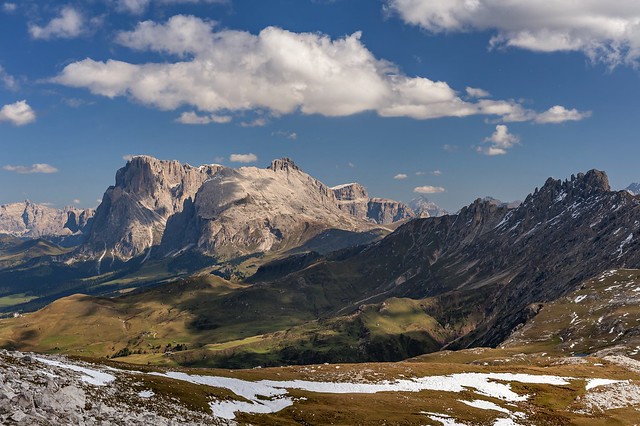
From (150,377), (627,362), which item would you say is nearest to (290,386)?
(150,377)

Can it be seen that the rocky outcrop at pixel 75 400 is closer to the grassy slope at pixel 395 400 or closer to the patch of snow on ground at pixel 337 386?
the grassy slope at pixel 395 400

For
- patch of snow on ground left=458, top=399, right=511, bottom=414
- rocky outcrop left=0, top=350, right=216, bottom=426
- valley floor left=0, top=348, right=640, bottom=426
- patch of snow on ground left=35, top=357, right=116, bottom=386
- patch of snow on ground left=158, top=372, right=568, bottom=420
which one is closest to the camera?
Result: rocky outcrop left=0, top=350, right=216, bottom=426

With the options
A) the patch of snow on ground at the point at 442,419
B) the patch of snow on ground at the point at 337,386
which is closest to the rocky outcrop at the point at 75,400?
the patch of snow on ground at the point at 337,386

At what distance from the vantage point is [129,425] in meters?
55.6

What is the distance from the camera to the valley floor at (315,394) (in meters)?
58.4

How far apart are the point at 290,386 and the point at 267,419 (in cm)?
3350

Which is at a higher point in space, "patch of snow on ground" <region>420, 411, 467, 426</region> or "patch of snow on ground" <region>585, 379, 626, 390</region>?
"patch of snow on ground" <region>420, 411, 467, 426</region>

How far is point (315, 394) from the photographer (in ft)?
343

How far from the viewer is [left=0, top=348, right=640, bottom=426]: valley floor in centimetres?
5838

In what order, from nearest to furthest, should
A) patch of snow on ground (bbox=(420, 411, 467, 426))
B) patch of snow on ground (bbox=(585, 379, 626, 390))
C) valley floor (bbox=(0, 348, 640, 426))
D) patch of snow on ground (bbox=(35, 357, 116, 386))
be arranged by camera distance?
1. valley floor (bbox=(0, 348, 640, 426))
2. patch of snow on ground (bbox=(35, 357, 116, 386))
3. patch of snow on ground (bbox=(420, 411, 467, 426))
4. patch of snow on ground (bbox=(585, 379, 626, 390))

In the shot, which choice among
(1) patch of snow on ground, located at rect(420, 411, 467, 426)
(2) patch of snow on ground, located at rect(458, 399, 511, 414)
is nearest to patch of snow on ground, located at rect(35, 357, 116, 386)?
(1) patch of snow on ground, located at rect(420, 411, 467, 426)

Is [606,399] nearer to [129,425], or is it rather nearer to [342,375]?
[342,375]

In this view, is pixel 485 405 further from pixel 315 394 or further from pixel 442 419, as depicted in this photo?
pixel 315 394

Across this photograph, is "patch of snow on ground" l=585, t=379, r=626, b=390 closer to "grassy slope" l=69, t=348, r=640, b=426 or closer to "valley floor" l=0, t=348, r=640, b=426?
"valley floor" l=0, t=348, r=640, b=426
